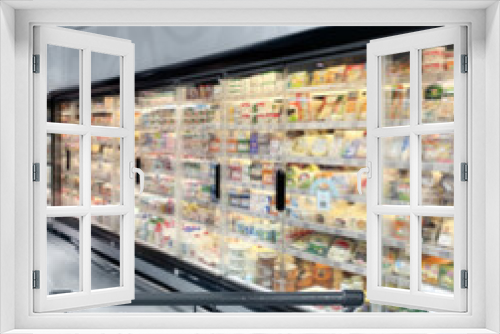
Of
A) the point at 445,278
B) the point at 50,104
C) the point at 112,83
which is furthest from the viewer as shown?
the point at 445,278

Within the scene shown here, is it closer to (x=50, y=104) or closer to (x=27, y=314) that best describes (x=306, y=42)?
(x=50, y=104)

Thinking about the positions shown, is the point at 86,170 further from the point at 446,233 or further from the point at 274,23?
the point at 446,233

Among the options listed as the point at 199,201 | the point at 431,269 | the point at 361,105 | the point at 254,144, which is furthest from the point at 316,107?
the point at 431,269

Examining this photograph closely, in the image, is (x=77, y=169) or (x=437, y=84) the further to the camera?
(x=437, y=84)

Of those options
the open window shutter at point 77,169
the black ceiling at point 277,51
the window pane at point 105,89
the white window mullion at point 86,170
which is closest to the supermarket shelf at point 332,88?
the black ceiling at point 277,51

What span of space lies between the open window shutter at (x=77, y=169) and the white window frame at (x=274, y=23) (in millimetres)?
48

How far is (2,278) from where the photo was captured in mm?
1881

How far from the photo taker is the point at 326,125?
4324 mm

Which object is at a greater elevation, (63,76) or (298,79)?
(298,79)

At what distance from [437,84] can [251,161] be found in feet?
9.88

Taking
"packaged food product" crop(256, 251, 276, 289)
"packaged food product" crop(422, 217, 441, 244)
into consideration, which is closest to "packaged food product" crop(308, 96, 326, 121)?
"packaged food product" crop(256, 251, 276, 289)

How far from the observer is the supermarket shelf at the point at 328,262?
4.15m

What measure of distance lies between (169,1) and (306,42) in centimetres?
249

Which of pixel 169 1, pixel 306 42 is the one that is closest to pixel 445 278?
pixel 169 1
